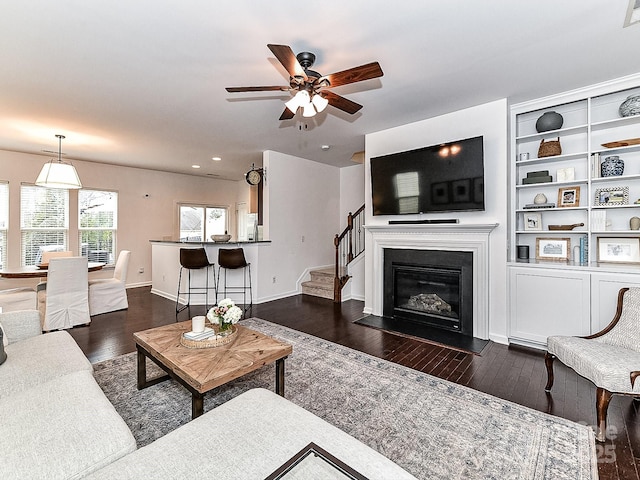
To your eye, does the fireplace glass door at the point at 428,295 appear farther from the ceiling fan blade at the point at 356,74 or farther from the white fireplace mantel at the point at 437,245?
the ceiling fan blade at the point at 356,74

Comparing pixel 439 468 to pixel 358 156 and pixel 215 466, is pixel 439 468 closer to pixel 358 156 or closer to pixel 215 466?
pixel 215 466

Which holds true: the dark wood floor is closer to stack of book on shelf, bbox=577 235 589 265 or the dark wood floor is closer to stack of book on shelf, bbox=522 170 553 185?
stack of book on shelf, bbox=577 235 589 265

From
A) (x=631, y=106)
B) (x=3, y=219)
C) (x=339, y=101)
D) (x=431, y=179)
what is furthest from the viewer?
(x=3, y=219)

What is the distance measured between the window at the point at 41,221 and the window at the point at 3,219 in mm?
190

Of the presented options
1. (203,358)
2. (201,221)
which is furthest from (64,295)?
(201,221)

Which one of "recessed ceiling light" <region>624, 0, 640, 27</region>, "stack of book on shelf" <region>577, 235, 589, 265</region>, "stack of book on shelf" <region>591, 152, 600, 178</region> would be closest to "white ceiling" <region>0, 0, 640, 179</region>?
"recessed ceiling light" <region>624, 0, 640, 27</region>

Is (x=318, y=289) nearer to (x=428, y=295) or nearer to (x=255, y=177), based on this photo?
(x=428, y=295)

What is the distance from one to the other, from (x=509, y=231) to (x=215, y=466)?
12.4 ft

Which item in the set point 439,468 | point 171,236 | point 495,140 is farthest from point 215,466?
point 171,236

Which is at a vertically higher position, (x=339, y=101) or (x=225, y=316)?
(x=339, y=101)

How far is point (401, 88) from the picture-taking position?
9.91 feet

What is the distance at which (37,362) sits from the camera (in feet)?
6.06

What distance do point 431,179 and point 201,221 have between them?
633 cm

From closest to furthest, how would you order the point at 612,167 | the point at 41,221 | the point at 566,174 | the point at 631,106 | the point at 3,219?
the point at 631,106 → the point at 612,167 → the point at 566,174 → the point at 3,219 → the point at 41,221
